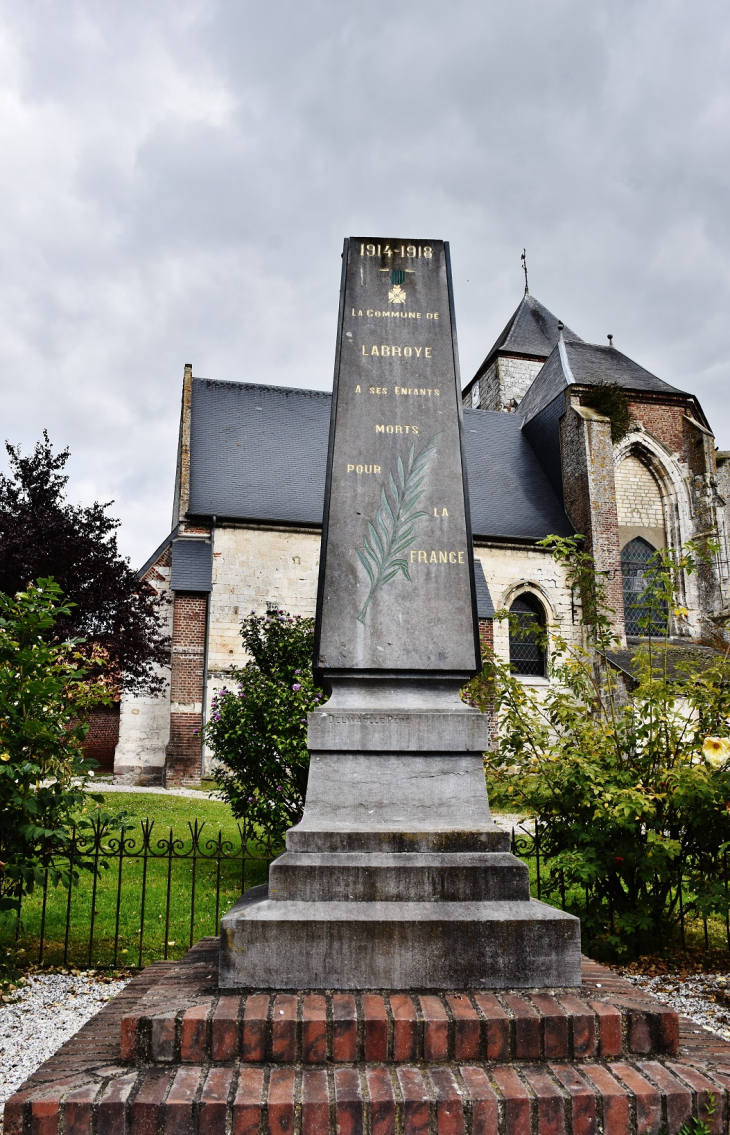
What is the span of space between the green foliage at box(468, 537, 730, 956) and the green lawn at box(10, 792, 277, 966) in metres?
1.96

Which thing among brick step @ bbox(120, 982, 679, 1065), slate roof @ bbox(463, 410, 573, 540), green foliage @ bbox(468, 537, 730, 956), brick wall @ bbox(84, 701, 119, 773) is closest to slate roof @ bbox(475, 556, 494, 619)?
slate roof @ bbox(463, 410, 573, 540)

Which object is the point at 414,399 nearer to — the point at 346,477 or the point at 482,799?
the point at 346,477

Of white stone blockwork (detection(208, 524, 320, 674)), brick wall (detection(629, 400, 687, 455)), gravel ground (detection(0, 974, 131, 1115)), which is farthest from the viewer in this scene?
brick wall (detection(629, 400, 687, 455))

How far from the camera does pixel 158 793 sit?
1451 cm

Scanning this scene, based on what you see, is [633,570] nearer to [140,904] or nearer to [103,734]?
[103,734]

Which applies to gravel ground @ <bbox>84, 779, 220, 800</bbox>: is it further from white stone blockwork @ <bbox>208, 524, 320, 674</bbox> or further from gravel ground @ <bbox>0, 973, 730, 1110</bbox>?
gravel ground @ <bbox>0, 973, 730, 1110</bbox>

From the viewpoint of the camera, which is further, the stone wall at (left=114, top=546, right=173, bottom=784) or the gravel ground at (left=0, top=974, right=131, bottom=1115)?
the stone wall at (left=114, top=546, right=173, bottom=784)

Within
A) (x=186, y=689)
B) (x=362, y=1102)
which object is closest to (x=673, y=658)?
(x=186, y=689)

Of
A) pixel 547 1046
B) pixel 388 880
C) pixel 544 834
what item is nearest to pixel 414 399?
pixel 388 880

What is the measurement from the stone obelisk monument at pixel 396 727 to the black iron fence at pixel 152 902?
1554mm

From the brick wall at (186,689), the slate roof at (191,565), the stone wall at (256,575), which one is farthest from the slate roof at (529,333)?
the brick wall at (186,689)

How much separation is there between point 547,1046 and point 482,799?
959mm

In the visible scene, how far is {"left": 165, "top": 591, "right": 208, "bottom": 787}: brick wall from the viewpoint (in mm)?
15750

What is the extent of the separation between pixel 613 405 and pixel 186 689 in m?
12.9
